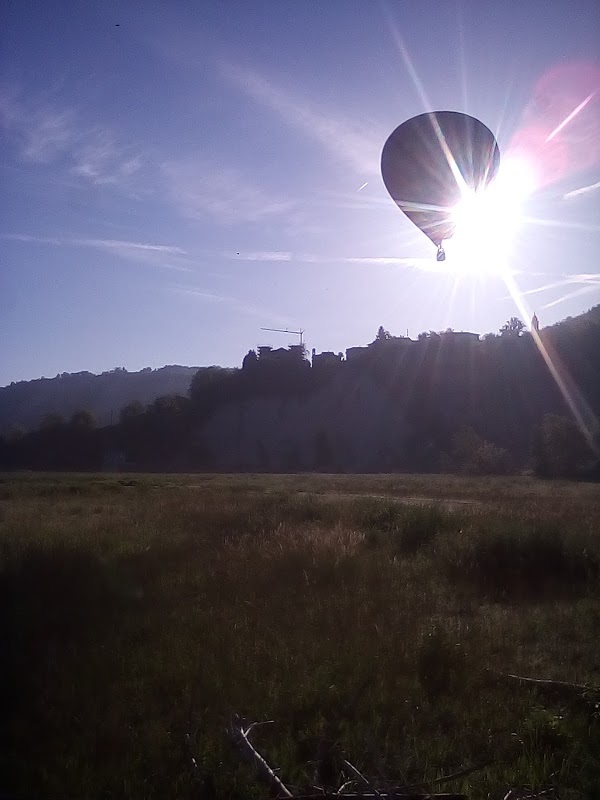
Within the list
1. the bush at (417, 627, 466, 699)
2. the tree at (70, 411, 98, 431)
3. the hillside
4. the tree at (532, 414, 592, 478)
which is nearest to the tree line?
the tree at (70, 411, 98, 431)

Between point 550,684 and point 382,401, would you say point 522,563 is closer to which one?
point 550,684

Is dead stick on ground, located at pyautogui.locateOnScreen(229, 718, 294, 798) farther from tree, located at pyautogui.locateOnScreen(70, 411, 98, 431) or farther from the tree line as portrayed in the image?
tree, located at pyautogui.locateOnScreen(70, 411, 98, 431)

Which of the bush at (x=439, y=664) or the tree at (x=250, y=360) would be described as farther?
the tree at (x=250, y=360)

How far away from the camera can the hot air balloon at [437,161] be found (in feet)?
53.3

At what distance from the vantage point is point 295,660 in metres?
6.30

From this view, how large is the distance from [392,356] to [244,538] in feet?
215

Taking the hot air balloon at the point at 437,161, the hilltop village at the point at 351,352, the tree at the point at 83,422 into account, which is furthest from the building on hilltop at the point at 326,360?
the hot air balloon at the point at 437,161

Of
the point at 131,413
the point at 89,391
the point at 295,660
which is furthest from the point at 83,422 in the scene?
the point at 295,660

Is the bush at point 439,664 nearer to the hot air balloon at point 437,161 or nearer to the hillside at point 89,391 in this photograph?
the hot air balloon at point 437,161

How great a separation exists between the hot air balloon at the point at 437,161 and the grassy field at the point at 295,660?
8422 millimetres

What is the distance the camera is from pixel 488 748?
16.2 ft

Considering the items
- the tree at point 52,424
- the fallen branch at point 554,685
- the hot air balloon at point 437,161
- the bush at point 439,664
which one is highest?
the hot air balloon at point 437,161

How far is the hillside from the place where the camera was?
132125 millimetres

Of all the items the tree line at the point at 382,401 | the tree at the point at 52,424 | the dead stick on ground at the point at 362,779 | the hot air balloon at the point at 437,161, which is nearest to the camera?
the dead stick on ground at the point at 362,779
